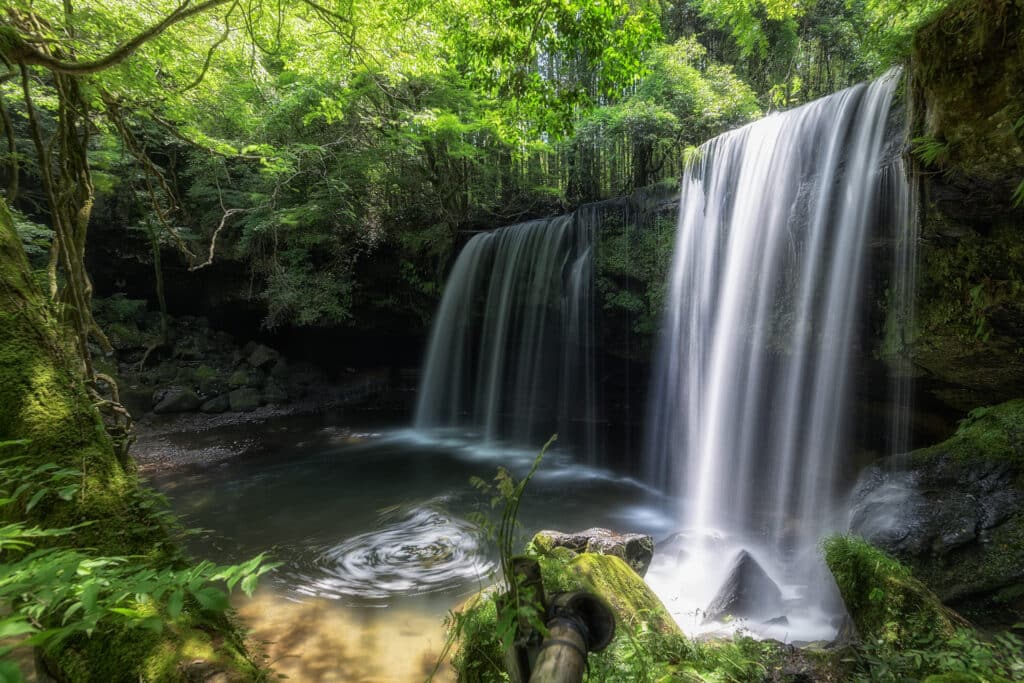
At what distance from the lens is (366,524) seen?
273 inches

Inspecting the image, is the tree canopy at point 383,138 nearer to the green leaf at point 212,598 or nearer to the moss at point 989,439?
the moss at point 989,439

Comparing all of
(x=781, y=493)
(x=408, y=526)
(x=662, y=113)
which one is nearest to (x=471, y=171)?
(x=662, y=113)

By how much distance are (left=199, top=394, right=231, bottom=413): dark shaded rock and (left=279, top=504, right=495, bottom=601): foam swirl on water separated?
8.20 meters

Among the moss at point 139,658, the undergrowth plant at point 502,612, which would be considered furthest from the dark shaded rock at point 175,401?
the moss at point 139,658

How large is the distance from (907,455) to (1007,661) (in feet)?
8.78

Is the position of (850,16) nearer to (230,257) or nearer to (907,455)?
(907,455)

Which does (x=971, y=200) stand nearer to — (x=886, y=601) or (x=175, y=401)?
(x=886, y=601)

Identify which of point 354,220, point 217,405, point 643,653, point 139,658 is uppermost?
point 354,220

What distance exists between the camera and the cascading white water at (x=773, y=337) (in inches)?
220

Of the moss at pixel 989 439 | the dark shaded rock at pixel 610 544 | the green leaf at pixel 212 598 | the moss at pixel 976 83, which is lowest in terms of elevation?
the dark shaded rock at pixel 610 544

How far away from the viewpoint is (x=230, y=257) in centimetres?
1317

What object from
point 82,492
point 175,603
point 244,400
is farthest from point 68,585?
point 244,400

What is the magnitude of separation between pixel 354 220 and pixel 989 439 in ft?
41.8

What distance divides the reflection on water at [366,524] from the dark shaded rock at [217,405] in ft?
5.11
